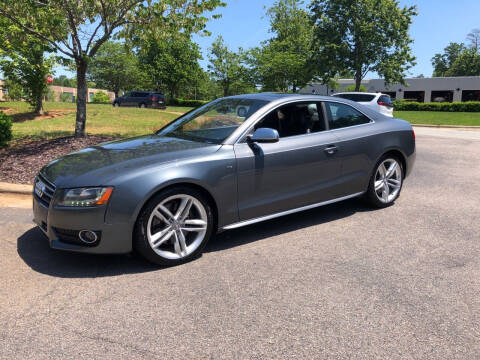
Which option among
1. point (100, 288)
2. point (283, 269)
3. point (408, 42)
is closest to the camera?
point (100, 288)

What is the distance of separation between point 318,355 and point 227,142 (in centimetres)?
233

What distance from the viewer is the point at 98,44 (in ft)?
29.8

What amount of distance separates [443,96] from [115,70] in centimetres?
5076

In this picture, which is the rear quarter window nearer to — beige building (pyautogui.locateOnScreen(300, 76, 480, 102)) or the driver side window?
the driver side window

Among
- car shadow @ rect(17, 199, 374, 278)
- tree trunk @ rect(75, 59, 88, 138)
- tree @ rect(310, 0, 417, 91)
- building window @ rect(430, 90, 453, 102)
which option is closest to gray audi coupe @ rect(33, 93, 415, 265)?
car shadow @ rect(17, 199, 374, 278)

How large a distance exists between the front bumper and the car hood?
0.79ft

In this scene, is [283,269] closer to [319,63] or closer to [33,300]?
[33,300]

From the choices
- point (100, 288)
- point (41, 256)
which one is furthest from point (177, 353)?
point (41, 256)

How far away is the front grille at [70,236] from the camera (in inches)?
143

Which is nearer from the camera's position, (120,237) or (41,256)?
(120,237)

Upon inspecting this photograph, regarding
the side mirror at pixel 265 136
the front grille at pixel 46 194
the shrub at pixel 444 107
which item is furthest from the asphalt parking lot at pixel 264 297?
the shrub at pixel 444 107

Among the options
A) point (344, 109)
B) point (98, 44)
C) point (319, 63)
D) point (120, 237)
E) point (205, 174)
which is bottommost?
point (120, 237)

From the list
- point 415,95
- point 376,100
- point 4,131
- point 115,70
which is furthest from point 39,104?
point 415,95

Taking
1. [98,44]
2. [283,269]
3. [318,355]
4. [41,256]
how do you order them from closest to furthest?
[318,355]
[283,269]
[41,256]
[98,44]
